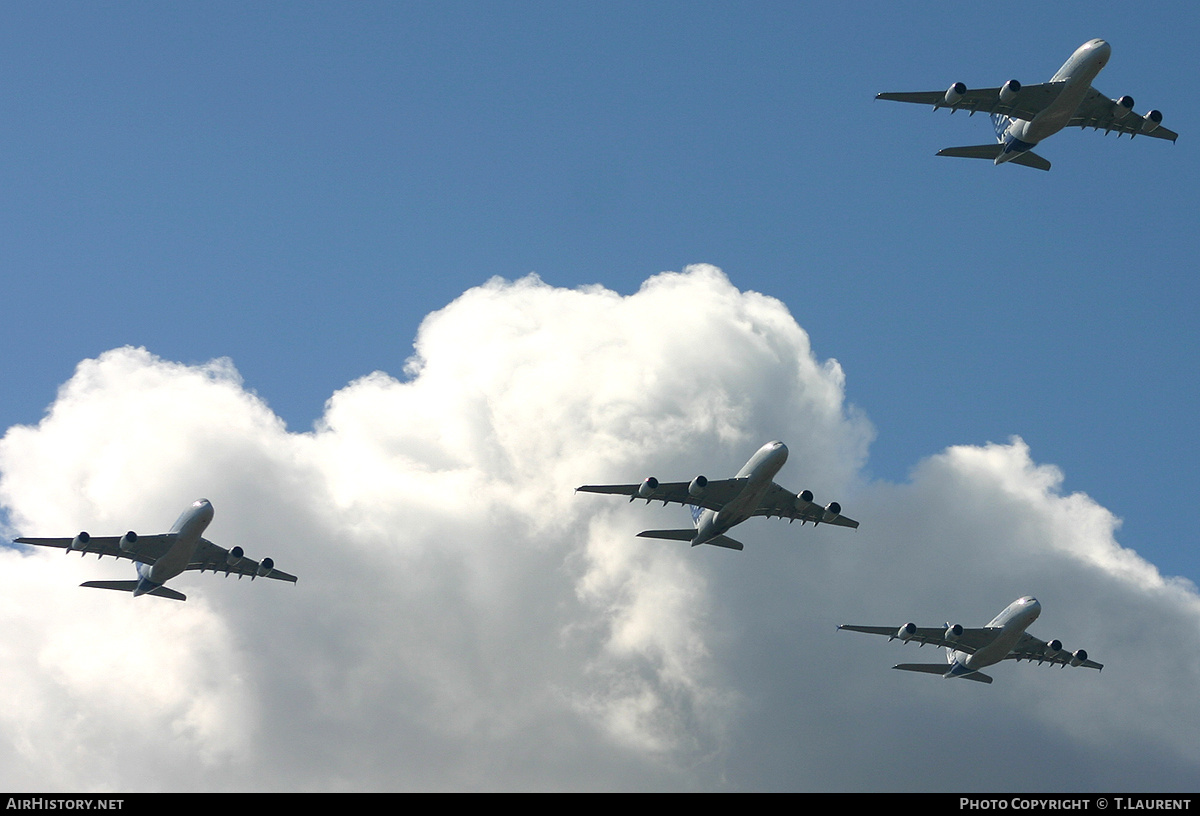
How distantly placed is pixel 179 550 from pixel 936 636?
4994 cm

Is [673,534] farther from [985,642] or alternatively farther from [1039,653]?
[1039,653]

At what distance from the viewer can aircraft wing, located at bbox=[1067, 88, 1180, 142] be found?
66.0m

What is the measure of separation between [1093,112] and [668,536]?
36402 millimetres

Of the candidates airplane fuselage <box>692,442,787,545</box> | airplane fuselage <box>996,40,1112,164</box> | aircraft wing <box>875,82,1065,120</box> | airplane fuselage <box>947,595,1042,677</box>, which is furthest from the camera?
airplane fuselage <box>947,595,1042,677</box>

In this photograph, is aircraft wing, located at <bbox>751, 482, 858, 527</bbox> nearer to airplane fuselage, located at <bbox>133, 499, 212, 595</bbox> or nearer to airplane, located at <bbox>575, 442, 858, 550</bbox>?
airplane, located at <bbox>575, 442, 858, 550</bbox>

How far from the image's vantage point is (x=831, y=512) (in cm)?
7812

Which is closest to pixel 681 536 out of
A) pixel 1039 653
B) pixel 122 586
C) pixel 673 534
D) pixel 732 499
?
pixel 673 534

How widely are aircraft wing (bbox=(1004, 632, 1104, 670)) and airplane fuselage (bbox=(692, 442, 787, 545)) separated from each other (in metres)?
23.3

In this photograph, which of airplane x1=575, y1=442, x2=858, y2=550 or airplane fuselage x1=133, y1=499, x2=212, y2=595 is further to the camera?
airplane fuselage x1=133, y1=499, x2=212, y2=595

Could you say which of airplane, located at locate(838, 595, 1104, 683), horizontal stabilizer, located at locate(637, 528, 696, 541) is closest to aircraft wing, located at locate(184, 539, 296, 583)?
horizontal stabilizer, located at locate(637, 528, 696, 541)
